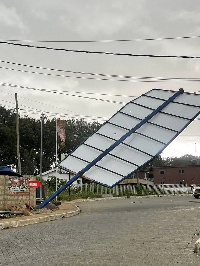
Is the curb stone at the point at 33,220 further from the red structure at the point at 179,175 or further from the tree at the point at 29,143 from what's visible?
the red structure at the point at 179,175

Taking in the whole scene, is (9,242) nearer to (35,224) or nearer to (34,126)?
(35,224)

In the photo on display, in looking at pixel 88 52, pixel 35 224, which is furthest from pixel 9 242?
pixel 88 52

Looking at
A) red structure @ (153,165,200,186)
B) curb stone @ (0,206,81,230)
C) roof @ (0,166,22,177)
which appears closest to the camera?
curb stone @ (0,206,81,230)

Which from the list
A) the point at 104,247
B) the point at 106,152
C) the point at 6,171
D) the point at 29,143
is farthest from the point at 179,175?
the point at 104,247

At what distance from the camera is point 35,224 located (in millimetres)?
18688

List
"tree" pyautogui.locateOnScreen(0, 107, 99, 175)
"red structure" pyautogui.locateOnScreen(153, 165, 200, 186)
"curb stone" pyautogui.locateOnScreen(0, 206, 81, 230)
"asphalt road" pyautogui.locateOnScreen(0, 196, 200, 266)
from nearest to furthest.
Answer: "asphalt road" pyautogui.locateOnScreen(0, 196, 200, 266) < "curb stone" pyautogui.locateOnScreen(0, 206, 81, 230) < "tree" pyautogui.locateOnScreen(0, 107, 99, 175) < "red structure" pyautogui.locateOnScreen(153, 165, 200, 186)

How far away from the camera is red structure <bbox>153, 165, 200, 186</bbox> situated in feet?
347

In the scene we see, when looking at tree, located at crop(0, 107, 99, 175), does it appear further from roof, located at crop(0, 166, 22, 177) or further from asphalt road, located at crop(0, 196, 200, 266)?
asphalt road, located at crop(0, 196, 200, 266)

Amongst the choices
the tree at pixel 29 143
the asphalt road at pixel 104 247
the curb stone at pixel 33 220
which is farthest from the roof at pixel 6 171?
the tree at pixel 29 143

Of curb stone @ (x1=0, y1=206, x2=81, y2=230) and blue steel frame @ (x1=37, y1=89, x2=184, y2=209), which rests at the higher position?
blue steel frame @ (x1=37, y1=89, x2=184, y2=209)

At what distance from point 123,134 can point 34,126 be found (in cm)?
7781

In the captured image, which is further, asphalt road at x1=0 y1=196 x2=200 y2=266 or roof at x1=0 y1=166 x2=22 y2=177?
roof at x1=0 y1=166 x2=22 y2=177

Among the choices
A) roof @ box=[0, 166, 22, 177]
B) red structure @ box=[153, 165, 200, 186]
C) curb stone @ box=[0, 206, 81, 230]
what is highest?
red structure @ box=[153, 165, 200, 186]

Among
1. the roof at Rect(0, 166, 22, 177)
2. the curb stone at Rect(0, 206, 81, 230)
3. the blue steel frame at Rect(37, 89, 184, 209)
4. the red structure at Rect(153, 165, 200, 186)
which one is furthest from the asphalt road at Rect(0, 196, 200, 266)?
the red structure at Rect(153, 165, 200, 186)
